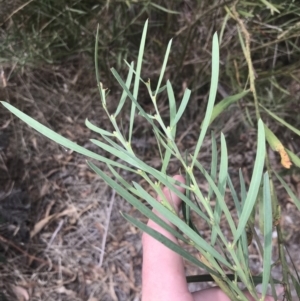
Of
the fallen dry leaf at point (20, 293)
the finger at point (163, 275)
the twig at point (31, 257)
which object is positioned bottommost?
the finger at point (163, 275)

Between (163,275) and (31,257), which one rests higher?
(31,257)

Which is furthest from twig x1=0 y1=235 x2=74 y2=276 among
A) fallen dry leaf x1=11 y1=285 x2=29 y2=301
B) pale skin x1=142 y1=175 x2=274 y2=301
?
pale skin x1=142 y1=175 x2=274 y2=301

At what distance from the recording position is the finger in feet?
1.86

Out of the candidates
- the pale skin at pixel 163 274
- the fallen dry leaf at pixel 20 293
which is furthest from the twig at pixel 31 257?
the pale skin at pixel 163 274

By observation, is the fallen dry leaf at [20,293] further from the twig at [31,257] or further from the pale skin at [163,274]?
the pale skin at [163,274]

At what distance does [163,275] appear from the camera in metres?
0.58

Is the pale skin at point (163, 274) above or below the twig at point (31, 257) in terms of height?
below

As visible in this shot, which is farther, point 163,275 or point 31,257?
point 31,257

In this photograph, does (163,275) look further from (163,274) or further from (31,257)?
(31,257)

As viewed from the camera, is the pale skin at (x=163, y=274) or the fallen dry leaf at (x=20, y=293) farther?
the fallen dry leaf at (x=20, y=293)

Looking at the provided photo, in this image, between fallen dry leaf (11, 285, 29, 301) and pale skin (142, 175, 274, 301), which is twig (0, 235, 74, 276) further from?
pale skin (142, 175, 274, 301)

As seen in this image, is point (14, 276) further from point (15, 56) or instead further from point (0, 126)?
point (15, 56)

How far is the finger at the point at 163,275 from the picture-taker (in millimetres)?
565

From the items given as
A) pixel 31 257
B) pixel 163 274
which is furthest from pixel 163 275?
pixel 31 257
